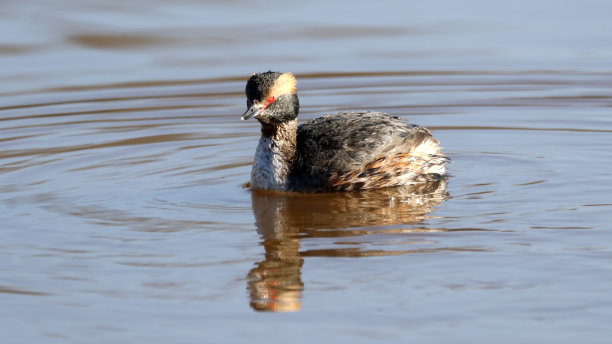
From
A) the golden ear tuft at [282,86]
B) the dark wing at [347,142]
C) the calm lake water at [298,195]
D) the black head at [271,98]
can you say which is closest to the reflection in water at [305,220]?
the calm lake water at [298,195]

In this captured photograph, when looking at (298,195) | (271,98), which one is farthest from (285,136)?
(298,195)

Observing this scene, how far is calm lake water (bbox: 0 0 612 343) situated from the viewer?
6387 mm

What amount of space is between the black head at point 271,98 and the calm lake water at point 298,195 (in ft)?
2.31

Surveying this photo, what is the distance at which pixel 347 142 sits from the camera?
9164 millimetres

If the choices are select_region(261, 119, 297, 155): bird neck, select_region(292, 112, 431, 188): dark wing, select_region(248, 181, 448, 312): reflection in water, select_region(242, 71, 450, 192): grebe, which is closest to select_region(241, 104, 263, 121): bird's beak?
select_region(242, 71, 450, 192): grebe

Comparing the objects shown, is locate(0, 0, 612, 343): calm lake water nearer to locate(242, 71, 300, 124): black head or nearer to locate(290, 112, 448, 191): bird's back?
locate(290, 112, 448, 191): bird's back

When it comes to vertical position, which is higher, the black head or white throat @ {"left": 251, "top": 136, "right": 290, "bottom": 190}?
the black head

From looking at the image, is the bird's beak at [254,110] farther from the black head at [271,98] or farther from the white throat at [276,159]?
the white throat at [276,159]

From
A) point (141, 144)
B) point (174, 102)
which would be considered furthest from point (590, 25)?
point (141, 144)

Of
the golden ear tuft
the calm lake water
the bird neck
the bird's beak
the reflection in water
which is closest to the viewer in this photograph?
the calm lake water

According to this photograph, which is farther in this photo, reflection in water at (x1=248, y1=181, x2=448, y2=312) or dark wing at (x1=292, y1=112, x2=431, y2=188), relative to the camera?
dark wing at (x1=292, y1=112, x2=431, y2=188)

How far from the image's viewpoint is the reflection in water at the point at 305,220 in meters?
6.85

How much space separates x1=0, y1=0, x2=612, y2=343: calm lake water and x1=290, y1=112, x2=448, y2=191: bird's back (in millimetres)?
172

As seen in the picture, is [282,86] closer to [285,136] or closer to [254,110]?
[254,110]
